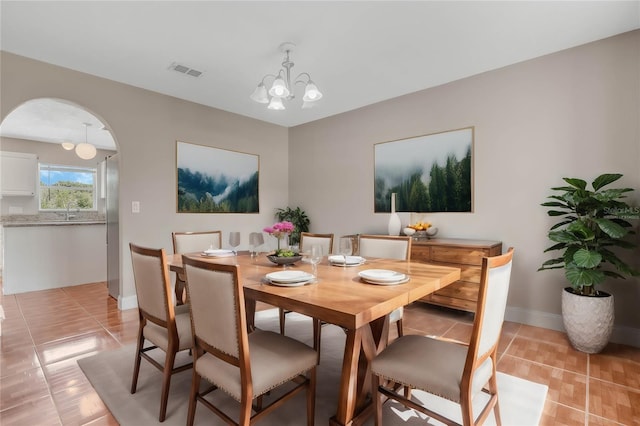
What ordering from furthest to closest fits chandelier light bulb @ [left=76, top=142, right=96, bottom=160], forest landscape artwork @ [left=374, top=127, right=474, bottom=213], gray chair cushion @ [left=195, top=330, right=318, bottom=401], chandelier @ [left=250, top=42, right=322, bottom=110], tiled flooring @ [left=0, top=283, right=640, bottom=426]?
chandelier light bulb @ [left=76, top=142, right=96, bottom=160] → forest landscape artwork @ [left=374, top=127, right=474, bottom=213] → chandelier @ [left=250, top=42, right=322, bottom=110] → tiled flooring @ [left=0, top=283, right=640, bottom=426] → gray chair cushion @ [left=195, top=330, right=318, bottom=401]

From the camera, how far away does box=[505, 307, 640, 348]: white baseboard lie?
2727 millimetres

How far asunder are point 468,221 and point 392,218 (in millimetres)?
866

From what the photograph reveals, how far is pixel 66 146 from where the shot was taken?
550 cm

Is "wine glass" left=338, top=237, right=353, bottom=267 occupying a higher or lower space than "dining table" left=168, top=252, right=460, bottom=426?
higher

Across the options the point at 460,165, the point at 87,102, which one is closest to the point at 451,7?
the point at 460,165

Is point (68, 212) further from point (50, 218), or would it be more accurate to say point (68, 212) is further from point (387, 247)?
point (387, 247)

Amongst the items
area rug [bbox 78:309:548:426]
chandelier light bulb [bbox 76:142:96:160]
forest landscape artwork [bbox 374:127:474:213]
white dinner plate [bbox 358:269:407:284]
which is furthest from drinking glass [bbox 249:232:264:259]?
chandelier light bulb [bbox 76:142:96:160]

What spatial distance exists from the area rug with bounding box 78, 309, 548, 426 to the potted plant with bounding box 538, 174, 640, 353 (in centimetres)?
86

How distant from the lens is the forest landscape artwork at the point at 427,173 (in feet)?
12.1

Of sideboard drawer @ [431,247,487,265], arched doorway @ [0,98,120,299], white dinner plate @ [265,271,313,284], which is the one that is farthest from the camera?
arched doorway @ [0,98,120,299]

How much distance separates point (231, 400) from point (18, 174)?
22.4 ft

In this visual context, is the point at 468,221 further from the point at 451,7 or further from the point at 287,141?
the point at 287,141

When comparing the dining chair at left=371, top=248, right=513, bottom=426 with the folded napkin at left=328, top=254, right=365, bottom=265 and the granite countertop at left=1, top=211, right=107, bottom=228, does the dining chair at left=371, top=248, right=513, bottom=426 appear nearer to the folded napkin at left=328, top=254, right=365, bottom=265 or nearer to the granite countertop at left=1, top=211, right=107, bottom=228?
the folded napkin at left=328, top=254, right=365, bottom=265

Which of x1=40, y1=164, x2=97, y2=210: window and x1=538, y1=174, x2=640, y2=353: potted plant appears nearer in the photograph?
x1=538, y1=174, x2=640, y2=353: potted plant
